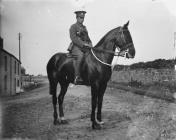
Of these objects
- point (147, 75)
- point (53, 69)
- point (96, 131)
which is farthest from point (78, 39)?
point (147, 75)

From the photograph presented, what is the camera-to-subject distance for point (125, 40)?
27.3 ft

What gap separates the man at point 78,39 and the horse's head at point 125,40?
0.88 meters

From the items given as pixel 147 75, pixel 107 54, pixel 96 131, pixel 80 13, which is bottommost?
pixel 147 75

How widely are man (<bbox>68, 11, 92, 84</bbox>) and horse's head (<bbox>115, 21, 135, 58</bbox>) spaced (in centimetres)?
88

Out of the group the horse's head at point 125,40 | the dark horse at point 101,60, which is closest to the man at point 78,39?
the dark horse at point 101,60

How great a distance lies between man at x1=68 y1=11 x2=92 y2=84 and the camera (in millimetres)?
8781

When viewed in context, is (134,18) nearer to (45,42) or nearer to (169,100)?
(45,42)

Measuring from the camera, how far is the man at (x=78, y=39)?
8781 mm

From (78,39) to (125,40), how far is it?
4.59ft

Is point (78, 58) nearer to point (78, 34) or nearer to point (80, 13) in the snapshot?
point (78, 34)

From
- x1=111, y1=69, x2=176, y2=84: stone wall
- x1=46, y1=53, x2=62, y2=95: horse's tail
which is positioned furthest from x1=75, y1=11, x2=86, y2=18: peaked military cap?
x1=111, y1=69, x2=176, y2=84: stone wall

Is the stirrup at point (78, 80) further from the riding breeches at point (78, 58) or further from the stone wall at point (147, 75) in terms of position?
the stone wall at point (147, 75)

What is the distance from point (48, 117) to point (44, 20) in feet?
11.0

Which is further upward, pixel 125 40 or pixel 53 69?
pixel 125 40
